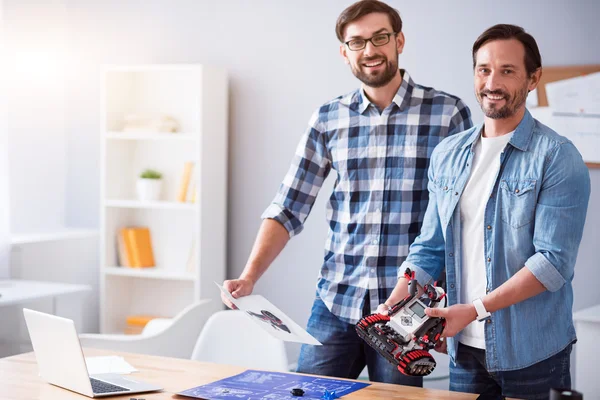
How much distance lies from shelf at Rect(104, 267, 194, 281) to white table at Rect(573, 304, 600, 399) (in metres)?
2.11

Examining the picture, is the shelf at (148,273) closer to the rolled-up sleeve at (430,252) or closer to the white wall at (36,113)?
the white wall at (36,113)

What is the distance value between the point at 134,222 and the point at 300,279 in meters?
1.15

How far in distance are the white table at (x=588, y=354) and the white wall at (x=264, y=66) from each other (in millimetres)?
610

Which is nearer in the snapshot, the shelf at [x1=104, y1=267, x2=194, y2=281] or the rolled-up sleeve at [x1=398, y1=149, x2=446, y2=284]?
the rolled-up sleeve at [x1=398, y1=149, x2=446, y2=284]

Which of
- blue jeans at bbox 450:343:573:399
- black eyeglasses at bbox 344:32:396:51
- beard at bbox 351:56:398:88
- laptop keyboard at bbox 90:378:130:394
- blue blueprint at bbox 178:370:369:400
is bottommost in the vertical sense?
laptop keyboard at bbox 90:378:130:394

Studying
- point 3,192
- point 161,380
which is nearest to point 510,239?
point 161,380

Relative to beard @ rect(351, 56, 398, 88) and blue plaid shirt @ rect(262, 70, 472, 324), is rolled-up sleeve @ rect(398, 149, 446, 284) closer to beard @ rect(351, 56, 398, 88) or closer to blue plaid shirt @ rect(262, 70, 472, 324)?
blue plaid shirt @ rect(262, 70, 472, 324)

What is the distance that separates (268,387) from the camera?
1.99 metres

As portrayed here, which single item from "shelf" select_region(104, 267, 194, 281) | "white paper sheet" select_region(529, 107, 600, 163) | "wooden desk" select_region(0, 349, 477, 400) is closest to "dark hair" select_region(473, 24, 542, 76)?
"wooden desk" select_region(0, 349, 477, 400)

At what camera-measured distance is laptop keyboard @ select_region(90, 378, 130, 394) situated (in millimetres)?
1969

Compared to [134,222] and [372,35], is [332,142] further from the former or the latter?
[134,222]

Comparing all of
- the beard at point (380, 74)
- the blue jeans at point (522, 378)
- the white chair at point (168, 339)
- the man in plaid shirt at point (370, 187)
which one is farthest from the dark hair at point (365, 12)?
the white chair at point (168, 339)

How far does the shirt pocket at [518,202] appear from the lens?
1.90 m

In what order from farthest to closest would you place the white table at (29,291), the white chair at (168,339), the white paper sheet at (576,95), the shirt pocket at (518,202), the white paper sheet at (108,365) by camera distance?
the white paper sheet at (576,95)
the white table at (29,291)
the white chair at (168,339)
the white paper sheet at (108,365)
the shirt pocket at (518,202)
